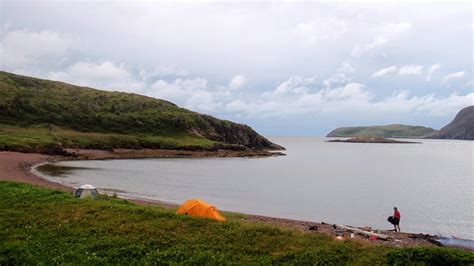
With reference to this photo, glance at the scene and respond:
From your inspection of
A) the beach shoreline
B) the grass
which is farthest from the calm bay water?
the grass

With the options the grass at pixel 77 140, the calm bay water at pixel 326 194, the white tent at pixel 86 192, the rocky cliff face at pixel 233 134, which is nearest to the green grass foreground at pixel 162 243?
the white tent at pixel 86 192

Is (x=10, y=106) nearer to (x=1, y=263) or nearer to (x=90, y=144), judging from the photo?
(x=90, y=144)

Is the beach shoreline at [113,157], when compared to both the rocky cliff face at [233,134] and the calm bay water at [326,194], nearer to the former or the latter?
the calm bay water at [326,194]

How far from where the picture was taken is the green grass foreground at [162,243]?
1380 centimetres

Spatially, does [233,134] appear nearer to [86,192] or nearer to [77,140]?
[77,140]

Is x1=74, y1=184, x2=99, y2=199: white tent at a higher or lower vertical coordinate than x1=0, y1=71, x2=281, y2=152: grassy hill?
lower

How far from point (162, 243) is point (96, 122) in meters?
137

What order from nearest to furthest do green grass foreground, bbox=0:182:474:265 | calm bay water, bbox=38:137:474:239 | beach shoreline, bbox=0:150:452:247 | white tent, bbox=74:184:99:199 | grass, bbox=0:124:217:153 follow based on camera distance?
1. green grass foreground, bbox=0:182:474:265
2. white tent, bbox=74:184:99:199
3. beach shoreline, bbox=0:150:452:247
4. calm bay water, bbox=38:137:474:239
5. grass, bbox=0:124:217:153

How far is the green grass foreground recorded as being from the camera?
1380cm

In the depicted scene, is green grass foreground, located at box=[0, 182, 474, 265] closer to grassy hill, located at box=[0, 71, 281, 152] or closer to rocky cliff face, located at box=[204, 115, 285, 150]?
grassy hill, located at box=[0, 71, 281, 152]

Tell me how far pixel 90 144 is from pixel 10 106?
33533mm

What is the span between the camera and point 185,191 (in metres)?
56.2

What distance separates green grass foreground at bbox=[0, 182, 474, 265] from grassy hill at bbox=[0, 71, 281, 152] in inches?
3222

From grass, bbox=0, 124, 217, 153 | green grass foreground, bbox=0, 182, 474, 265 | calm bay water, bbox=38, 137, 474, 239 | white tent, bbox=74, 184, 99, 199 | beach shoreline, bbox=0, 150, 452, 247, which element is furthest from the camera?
grass, bbox=0, 124, 217, 153
